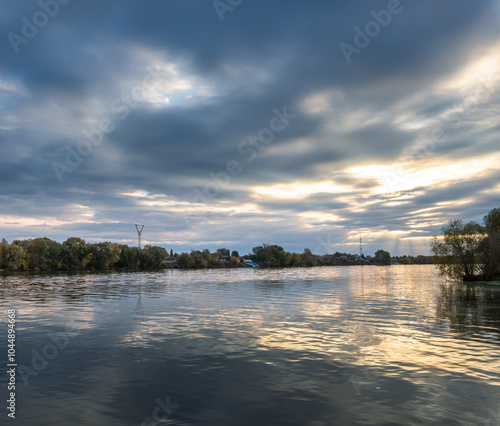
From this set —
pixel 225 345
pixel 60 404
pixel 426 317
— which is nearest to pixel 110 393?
pixel 60 404

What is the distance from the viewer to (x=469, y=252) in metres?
95.4

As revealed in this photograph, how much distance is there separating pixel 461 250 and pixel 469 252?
6.97 ft

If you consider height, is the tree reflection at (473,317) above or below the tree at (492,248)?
below

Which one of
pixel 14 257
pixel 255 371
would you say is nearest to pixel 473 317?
pixel 255 371

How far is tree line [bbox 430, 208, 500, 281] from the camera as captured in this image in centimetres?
9412

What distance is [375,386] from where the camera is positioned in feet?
55.3

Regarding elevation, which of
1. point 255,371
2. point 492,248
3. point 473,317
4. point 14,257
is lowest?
point 473,317

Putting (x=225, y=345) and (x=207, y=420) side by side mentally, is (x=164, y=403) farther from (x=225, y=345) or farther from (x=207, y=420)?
(x=225, y=345)

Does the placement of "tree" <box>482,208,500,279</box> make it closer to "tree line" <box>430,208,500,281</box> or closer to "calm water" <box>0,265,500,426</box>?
"tree line" <box>430,208,500,281</box>

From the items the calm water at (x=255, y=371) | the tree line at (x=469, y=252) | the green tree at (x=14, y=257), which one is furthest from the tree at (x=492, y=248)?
the green tree at (x=14, y=257)

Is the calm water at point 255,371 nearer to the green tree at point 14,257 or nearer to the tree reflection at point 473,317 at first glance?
the tree reflection at point 473,317

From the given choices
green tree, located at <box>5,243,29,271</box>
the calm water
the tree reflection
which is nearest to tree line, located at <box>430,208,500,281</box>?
the tree reflection

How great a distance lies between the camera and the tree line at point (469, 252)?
94125 mm

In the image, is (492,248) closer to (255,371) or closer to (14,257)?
(255,371)
